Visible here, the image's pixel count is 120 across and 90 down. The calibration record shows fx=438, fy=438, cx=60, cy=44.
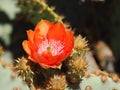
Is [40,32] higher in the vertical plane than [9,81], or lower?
higher

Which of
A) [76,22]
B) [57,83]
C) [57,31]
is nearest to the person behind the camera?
[57,83]

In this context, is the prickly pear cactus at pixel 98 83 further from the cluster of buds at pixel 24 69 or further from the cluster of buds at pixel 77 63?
the cluster of buds at pixel 24 69

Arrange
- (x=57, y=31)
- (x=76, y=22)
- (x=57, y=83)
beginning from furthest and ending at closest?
(x=76, y=22), (x=57, y=31), (x=57, y=83)

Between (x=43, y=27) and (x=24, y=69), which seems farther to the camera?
(x=43, y=27)

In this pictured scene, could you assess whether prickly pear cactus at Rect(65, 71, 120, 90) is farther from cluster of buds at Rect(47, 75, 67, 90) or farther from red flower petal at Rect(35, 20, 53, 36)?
red flower petal at Rect(35, 20, 53, 36)

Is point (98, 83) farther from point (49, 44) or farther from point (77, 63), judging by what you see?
point (49, 44)

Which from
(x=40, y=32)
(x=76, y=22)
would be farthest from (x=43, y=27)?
(x=76, y=22)
